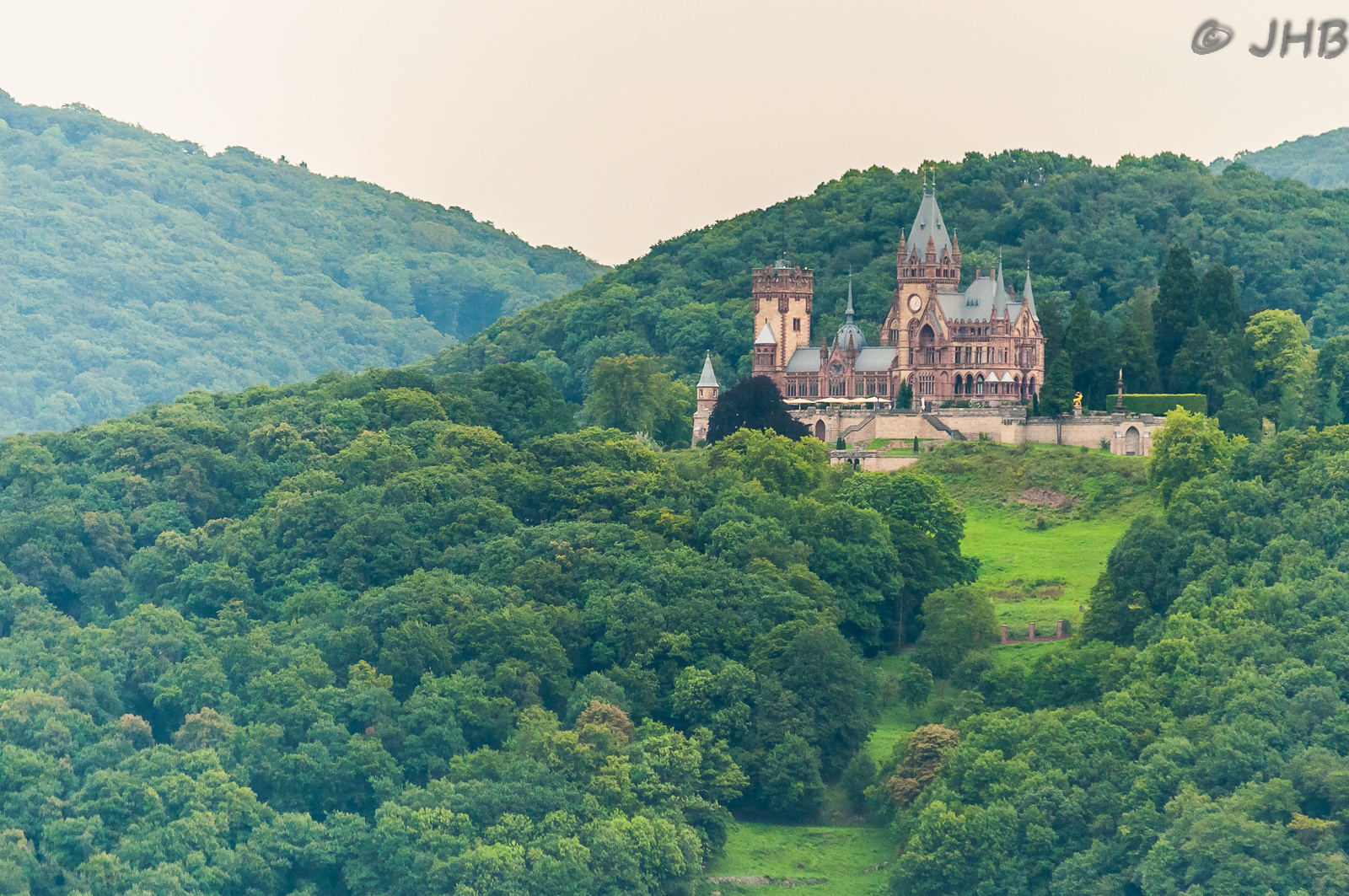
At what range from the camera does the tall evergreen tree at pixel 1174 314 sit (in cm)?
11375

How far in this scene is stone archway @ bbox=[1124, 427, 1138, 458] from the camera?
10856cm

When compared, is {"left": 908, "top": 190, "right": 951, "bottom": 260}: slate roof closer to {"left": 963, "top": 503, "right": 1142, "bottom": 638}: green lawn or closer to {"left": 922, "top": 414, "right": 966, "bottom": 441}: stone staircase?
{"left": 922, "top": 414, "right": 966, "bottom": 441}: stone staircase

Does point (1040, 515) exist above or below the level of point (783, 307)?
below

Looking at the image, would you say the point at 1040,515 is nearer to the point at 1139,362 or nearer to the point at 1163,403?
the point at 1163,403

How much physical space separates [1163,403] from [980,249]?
3956 centimetres

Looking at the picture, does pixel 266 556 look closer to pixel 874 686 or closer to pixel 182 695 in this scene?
pixel 182 695

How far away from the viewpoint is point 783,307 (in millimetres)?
122812

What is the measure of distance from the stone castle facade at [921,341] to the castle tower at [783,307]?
0.12 ft

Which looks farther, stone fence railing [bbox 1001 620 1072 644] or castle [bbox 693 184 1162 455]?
castle [bbox 693 184 1162 455]

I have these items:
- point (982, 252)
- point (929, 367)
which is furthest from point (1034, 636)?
point (982, 252)

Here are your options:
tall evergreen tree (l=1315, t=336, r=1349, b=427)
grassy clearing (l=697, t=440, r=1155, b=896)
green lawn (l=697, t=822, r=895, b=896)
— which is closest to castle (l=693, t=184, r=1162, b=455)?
grassy clearing (l=697, t=440, r=1155, b=896)

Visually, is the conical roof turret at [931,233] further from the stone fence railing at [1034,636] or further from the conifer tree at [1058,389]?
the stone fence railing at [1034,636]

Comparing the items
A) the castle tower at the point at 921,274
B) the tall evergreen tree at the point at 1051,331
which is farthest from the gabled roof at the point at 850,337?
the tall evergreen tree at the point at 1051,331

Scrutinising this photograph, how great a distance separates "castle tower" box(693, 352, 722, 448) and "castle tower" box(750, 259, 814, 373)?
2040 mm
